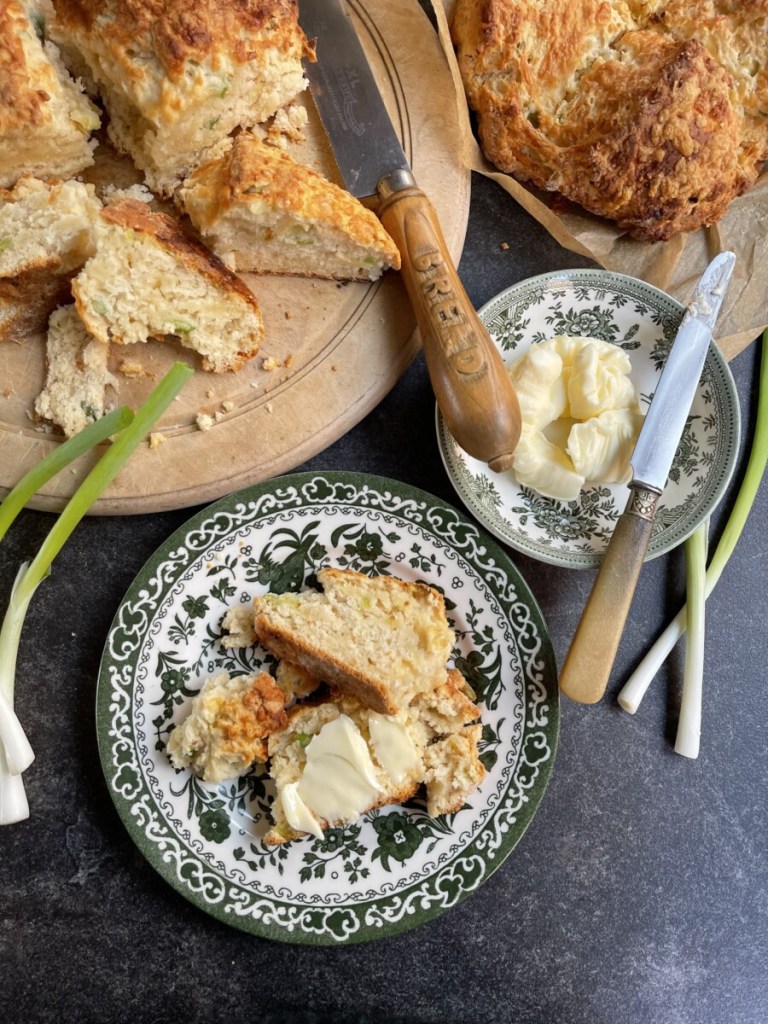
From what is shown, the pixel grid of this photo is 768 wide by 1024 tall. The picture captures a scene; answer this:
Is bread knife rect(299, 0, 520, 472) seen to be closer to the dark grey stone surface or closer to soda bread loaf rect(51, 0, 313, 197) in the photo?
soda bread loaf rect(51, 0, 313, 197)

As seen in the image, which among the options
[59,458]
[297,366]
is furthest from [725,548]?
[59,458]

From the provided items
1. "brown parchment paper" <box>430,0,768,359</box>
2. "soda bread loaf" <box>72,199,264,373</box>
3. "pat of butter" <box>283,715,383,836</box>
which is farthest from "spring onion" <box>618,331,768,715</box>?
"soda bread loaf" <box>72,199,264,373</box>

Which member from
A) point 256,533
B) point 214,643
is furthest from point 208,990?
point 256,533

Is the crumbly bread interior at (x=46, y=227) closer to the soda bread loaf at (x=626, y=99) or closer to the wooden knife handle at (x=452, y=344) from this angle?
the wooden knife handle at (x=452, y=344)

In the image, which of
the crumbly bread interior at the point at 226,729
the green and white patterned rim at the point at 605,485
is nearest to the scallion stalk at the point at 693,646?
the green and white patterned rim at the point at 605,485

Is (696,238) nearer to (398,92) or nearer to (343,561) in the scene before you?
(398,92)

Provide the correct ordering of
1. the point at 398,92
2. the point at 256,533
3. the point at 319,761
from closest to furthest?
the point at 319,761 < the point at 256,533 < the point at 398,92

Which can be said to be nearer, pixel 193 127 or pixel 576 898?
pixel 193 127
